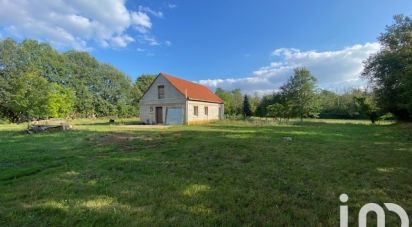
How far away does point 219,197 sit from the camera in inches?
159

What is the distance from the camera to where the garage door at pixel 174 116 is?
922 inches

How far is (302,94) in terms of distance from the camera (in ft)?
107

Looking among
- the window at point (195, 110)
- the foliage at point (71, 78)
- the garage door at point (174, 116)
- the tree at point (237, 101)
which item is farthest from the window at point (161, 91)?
the tree at point (237, 101)

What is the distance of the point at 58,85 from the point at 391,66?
136ft

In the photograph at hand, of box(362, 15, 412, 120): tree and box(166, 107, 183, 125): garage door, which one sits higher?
box(362, 15, 412, 120): tree

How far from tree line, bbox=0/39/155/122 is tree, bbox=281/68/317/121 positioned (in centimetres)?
2858

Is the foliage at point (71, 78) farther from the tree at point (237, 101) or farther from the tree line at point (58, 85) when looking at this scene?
the tree at point (237, 101)

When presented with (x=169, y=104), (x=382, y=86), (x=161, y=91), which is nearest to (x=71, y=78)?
(x=161, y=91)

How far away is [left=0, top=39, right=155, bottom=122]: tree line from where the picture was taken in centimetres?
2283

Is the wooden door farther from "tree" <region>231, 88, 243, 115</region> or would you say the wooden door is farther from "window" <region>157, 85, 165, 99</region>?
"tree" <region>231, 88, 243, 115</region>

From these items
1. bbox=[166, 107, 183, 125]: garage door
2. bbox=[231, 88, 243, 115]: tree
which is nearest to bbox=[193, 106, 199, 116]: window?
bbox=[166, 107, 183, 125]: garage door

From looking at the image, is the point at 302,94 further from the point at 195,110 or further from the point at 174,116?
the point at 174,116

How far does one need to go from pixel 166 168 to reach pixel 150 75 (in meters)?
56.6

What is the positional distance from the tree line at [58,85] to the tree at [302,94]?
2858cm
